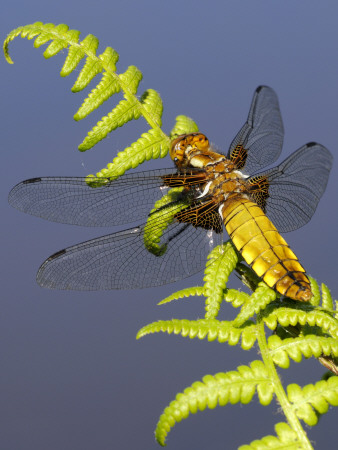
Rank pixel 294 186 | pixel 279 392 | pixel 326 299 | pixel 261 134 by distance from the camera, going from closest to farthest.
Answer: pixel 279 392 < pixel 326 299 < pixel 294 186 < pixel 261 134

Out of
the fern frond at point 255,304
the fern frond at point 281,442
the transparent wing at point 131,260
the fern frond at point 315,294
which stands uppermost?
the transparent wing at point 131,260

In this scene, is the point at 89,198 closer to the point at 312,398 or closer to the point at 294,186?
the point at 294,186

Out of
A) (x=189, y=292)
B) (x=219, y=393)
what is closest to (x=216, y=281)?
(x=189, y=292)

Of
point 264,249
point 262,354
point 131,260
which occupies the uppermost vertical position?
point 131,260

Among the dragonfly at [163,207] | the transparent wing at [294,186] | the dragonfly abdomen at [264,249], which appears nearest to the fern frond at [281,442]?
the dragonfly abdomen at [264,249]

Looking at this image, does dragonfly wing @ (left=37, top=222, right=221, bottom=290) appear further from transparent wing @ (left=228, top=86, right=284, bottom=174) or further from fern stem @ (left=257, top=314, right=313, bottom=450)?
fern stem @ (left=257, top=314, right=313, bottom=450)

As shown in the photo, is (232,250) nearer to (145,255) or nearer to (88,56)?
(145,255)

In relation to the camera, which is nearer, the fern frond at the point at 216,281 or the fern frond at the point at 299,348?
the fern frond at the point at 299,348

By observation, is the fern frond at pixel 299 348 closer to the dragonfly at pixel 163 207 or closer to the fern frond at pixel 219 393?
the fern frond at pixel 219 393
